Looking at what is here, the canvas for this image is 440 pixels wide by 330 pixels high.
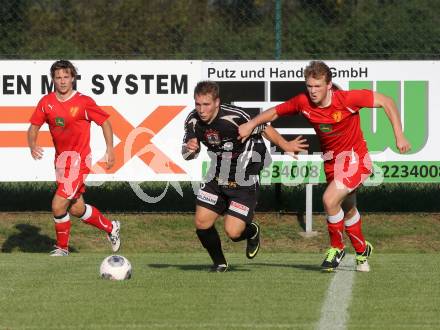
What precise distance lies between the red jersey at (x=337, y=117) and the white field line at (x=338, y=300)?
1100mm

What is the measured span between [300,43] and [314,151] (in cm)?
300

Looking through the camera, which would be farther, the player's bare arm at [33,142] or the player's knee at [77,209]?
the player's knee at [77,209]

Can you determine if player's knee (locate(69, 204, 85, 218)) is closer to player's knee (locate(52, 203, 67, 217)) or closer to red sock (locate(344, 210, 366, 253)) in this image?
player's knee (locate(52, 203, 67, 217))

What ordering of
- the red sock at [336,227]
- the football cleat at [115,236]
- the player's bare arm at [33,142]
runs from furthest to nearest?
the football cleat at [115,236] < the player's bare arm at [33,142] < the red sock at [336,227]

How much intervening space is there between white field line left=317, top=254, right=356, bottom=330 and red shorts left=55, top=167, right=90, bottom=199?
3.41 meters

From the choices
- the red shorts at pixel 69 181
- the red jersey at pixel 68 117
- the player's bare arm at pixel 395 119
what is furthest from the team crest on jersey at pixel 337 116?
the red shorts at pixel 69 181

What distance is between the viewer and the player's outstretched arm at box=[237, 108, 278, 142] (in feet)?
31.6

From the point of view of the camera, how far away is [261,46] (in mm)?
18047

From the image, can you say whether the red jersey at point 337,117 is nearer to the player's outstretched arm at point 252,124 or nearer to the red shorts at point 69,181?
the player's outstretched arm at point 252,124

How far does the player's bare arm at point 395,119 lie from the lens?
9.35m

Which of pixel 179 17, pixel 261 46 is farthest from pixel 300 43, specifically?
pixel 179 17

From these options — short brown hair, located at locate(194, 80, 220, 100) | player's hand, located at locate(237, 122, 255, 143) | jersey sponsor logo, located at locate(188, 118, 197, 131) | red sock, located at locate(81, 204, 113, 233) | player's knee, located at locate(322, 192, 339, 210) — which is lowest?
red sock, located at locate(81, 204, 113, 233)

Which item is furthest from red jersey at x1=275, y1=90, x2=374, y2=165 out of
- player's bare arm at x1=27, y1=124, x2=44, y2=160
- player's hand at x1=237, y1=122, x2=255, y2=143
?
player's bare arm at x1=27, y1=124, x2=44, y2=160

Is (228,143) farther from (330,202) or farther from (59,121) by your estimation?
(59,121)
